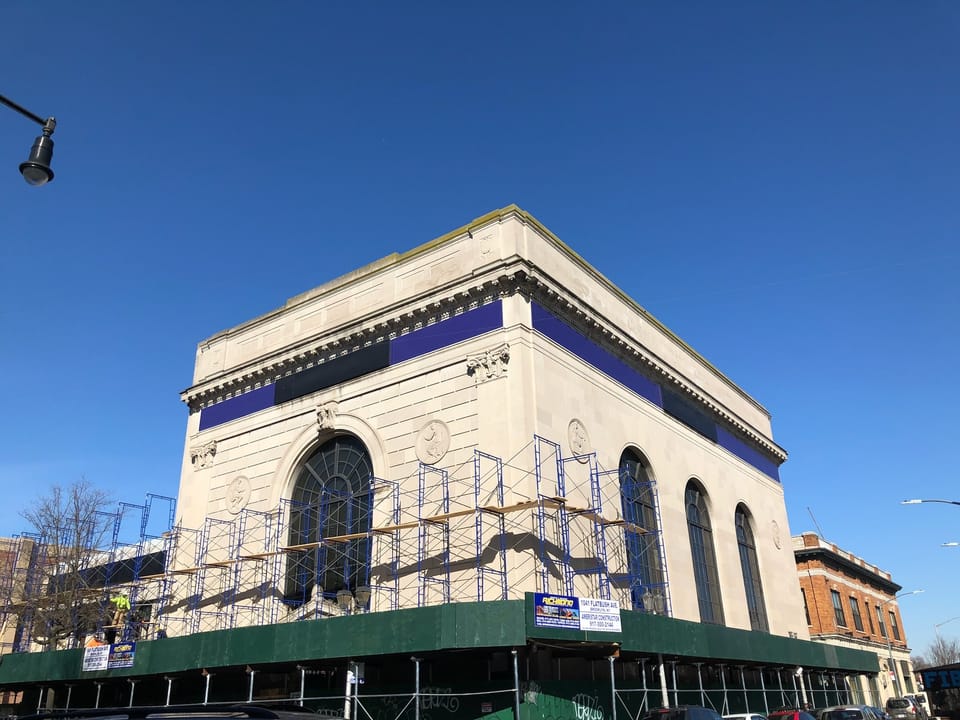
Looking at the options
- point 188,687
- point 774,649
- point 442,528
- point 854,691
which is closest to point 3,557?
point 188,687

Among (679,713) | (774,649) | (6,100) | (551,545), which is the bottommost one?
(679,713)

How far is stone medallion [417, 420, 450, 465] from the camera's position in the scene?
82.8 ft

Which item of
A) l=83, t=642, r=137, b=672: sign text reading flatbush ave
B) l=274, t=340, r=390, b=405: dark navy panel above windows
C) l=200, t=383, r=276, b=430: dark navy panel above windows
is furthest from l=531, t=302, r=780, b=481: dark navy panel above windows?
l=83, t=642, r=137, b=672: sign text reading flatbush ave

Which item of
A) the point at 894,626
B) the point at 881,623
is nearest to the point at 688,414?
the point at 881,623

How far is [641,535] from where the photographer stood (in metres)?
28.6

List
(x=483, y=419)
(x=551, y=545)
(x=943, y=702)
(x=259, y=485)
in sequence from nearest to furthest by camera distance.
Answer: (x=551, y=545) < (x=483, y=419) < (x=259, y=485) < (x=943, y=702)

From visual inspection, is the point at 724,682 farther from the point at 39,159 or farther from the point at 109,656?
the point at 39,159

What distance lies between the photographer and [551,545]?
893 inches

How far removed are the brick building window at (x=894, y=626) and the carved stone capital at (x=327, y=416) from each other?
5252 cm

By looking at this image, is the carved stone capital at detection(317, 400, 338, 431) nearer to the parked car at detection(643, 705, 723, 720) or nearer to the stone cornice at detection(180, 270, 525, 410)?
the stone cornice at detection(180, 270, 525, 410)

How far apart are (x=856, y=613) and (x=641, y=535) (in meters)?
34.2

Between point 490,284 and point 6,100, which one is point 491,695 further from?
point 6,100

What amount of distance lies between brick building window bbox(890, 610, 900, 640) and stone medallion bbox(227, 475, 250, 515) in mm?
53235

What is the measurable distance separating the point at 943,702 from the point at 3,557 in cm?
5824
